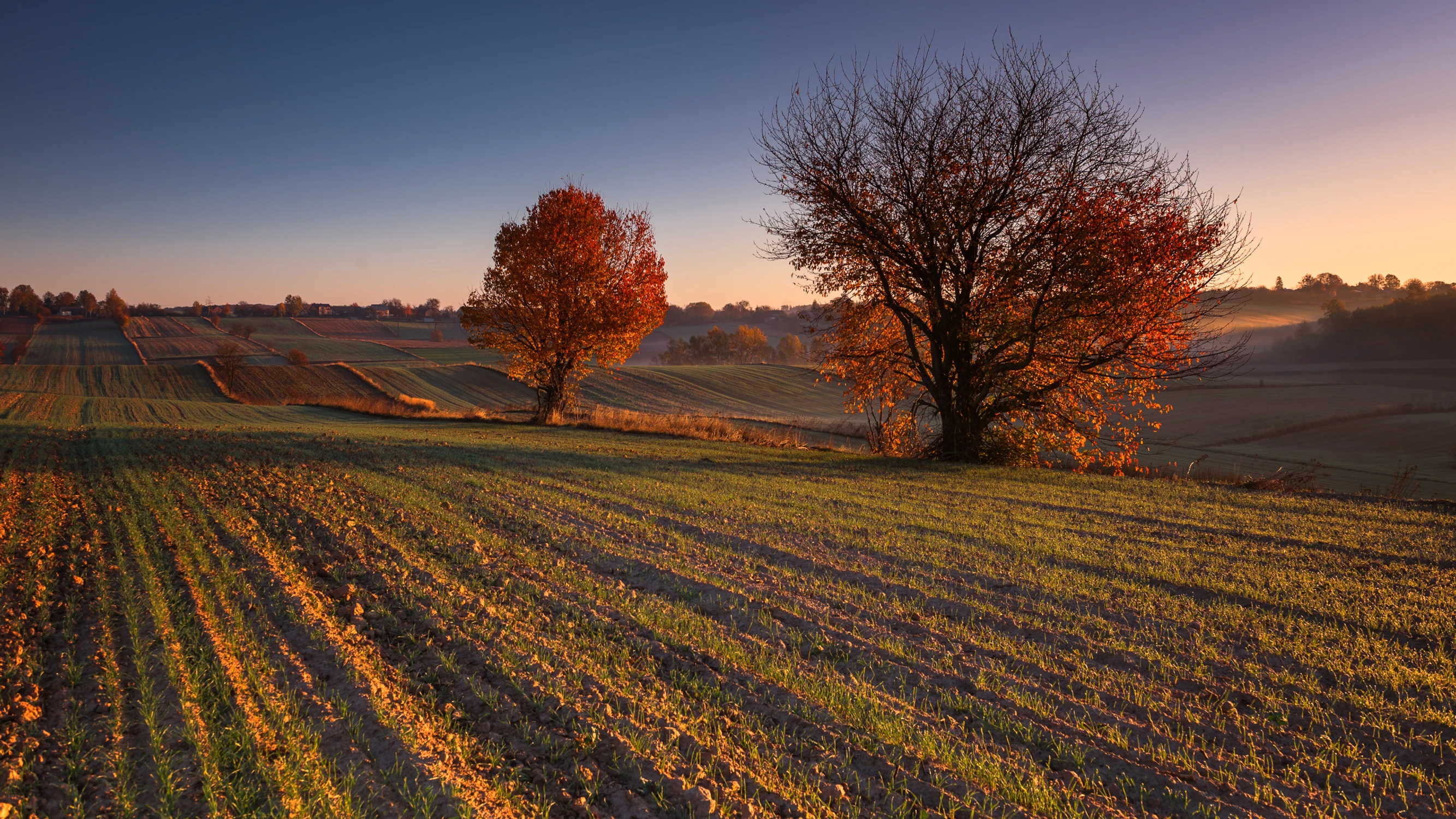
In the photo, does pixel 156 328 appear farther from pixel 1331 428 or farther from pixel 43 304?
pixel 1331 428

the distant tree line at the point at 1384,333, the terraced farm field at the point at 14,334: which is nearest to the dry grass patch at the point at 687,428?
the terraced farm field at the point at 14,334

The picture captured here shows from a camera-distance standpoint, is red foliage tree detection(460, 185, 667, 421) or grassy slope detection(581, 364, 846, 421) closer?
red foliage tree detection(460, 185, 667, 421)

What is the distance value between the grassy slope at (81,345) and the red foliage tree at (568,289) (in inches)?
2444

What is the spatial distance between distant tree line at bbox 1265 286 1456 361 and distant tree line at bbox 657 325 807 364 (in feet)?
210

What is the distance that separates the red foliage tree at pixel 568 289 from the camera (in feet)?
92.2

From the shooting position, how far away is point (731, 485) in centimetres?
1211

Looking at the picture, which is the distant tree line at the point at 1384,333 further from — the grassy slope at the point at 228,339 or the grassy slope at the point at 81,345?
the grassy slope at the point at 81,345

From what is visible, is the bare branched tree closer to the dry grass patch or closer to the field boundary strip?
the dry grass patch

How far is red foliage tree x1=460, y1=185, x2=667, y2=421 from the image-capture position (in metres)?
28.1

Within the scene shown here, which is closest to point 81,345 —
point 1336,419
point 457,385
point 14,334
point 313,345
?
point 14,334

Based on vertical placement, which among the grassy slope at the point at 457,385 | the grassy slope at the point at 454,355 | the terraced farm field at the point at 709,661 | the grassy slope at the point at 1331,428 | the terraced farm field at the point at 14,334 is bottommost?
the grassy slope at the point at 1331,428

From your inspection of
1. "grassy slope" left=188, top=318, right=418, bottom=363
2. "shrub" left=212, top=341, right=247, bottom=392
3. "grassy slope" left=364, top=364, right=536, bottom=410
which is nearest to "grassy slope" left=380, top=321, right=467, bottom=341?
"grassy slope" left=188, top=318, right=418, bottom=363

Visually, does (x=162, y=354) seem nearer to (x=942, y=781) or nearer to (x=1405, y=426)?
(x=942, y=781)

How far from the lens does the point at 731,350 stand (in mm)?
111625
